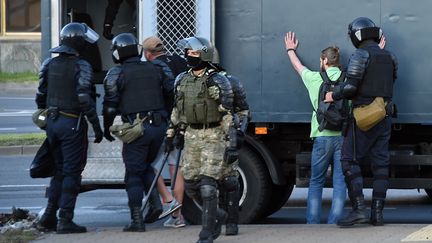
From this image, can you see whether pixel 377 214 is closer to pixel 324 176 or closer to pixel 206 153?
pixel 324 176

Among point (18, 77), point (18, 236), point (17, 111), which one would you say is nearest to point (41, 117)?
point (18, 236)

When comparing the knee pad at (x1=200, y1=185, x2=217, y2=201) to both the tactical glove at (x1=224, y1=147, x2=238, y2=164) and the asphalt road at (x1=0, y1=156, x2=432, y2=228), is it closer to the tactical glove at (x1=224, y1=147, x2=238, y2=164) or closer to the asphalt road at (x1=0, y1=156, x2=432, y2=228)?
the tactical glove at (x1=224, y1=147, x2=238, y2=164)

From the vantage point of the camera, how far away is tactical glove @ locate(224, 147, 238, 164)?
927 cm

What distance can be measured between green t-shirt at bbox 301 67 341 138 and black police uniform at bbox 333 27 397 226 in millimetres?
510

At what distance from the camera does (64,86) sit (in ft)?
33.4

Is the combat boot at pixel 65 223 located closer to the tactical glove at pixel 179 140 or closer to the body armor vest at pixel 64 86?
the body armor vest at pixel 64 86

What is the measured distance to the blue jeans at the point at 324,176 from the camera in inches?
431

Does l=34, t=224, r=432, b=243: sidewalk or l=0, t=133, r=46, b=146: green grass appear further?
l=0, t=133, r=46, b=146: green grass

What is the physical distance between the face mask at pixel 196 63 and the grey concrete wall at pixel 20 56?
26.5 metres

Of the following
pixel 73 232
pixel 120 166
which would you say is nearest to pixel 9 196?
pixel 120 166

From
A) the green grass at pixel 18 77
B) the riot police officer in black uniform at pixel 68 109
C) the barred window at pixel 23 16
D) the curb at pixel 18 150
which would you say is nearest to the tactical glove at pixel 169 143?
the riot police officer in black uniform at pixel 68 109

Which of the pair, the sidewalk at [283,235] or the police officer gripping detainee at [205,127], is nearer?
the police officer gripping detainee at [205,127]

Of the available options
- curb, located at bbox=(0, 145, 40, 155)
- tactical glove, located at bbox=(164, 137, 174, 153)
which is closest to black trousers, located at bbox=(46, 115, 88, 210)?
tactical glove, located at bbox=(164, 137, 174, 153)

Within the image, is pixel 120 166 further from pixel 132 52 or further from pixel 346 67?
pixel 346 67
